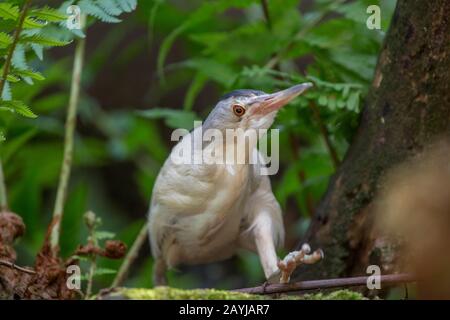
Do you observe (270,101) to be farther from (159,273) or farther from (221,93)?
(221,93)

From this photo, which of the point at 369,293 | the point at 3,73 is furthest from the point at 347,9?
the point at 3,73

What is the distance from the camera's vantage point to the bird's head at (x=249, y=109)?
209cm

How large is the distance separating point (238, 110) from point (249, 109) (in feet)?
0.10

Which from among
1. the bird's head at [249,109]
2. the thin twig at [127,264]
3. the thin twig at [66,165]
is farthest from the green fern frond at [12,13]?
the thin twig at [127,264]

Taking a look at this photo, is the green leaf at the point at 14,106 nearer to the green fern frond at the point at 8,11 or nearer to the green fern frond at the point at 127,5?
the green fern frond at the point at 8,11

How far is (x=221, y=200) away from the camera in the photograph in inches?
86.2

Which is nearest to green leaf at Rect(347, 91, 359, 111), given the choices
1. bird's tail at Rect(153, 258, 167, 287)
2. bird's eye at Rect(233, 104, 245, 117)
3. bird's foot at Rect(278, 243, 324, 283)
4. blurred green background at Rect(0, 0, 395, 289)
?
blurred green background at Rect(0, 0, 395, 289)

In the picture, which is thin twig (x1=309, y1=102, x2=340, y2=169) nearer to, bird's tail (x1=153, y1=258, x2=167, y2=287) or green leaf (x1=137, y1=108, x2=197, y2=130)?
green leaf (x1=137, y1=108, x2=197, y2=130)

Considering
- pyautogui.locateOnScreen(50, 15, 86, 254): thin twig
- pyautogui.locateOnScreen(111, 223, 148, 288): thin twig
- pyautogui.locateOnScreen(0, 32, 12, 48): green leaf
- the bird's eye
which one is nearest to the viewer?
pyautogui.locateOnScreen(0, 32, 12, 48): green leaf

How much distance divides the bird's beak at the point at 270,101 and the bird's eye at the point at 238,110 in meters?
0.02

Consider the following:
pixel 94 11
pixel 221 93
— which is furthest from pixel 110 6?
pixel 221 93

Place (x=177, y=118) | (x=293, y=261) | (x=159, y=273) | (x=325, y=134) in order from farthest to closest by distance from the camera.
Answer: (x=177, y=118)
(x=159, y=273)
(x=325, y=134)
(x=293, y=261)

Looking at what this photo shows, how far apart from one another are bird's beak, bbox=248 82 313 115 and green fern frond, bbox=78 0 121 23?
44cm

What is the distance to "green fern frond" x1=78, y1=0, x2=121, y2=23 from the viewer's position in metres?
2.02
